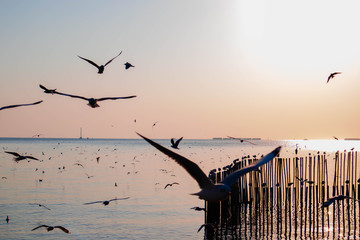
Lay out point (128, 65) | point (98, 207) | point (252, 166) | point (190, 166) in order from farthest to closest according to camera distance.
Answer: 1. point (98, 207)
2. point (128, 65)
3. point (252, 166)
4. point (190, 166)

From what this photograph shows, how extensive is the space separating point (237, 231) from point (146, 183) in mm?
26260

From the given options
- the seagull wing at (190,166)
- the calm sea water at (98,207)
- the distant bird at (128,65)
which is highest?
the distant bird at (128,65)

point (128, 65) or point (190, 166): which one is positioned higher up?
point (128, 65)

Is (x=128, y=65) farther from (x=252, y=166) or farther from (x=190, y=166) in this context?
(x=252, y=166)

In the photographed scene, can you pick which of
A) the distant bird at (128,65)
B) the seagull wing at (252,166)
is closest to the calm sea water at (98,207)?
the distant bird at (128,65)

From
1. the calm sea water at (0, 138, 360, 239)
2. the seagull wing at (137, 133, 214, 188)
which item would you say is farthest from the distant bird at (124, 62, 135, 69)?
the calm sea water at (0, 138, 360, 239)

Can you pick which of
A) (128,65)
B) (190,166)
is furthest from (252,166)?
(128,65)

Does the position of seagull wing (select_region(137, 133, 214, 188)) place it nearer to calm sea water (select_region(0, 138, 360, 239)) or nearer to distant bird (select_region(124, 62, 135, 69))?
distant bird (select_region(124, 62, 135, 69))

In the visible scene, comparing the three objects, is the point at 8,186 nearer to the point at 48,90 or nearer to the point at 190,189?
the point at 190,189

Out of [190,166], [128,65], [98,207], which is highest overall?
[128,65]

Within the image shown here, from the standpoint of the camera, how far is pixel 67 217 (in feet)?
98.4

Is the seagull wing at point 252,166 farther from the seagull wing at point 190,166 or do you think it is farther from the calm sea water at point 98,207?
the calm sea water at point 98,207

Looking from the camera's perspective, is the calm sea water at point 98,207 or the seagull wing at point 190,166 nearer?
the seagull wing at point 190,166

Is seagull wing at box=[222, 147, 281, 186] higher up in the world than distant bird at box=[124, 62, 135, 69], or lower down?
lower down
